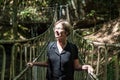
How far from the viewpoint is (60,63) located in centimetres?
391

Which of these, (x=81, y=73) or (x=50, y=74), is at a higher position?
(x=50, y=74)

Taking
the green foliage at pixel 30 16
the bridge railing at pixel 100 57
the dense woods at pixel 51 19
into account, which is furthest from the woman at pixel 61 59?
the green foliage at pixel 30 16

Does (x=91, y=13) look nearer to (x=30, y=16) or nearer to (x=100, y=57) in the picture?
(x=30, y=16)

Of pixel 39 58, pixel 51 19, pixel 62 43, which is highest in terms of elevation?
pixel 62 43

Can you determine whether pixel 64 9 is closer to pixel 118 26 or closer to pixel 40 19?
pixel 40 19

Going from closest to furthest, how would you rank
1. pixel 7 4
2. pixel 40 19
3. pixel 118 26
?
pixel 118 26 → pixel 40 19 → pixel 7 4

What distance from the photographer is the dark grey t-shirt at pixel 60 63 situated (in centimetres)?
391

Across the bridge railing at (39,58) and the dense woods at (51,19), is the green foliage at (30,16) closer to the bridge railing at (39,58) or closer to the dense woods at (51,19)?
the dense woods at (51,19)

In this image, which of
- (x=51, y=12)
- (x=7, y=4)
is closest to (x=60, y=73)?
(x=51, y=12)

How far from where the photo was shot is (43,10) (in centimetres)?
2472

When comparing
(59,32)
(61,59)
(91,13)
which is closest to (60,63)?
(61,59)

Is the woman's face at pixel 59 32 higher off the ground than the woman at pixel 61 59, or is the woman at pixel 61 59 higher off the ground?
the woman's face at pixel 59 32

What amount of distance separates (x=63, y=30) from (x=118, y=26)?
12687 mm

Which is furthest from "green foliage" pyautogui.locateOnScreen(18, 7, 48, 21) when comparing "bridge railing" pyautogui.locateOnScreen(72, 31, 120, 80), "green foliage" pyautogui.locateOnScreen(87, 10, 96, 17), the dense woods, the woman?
the woman
